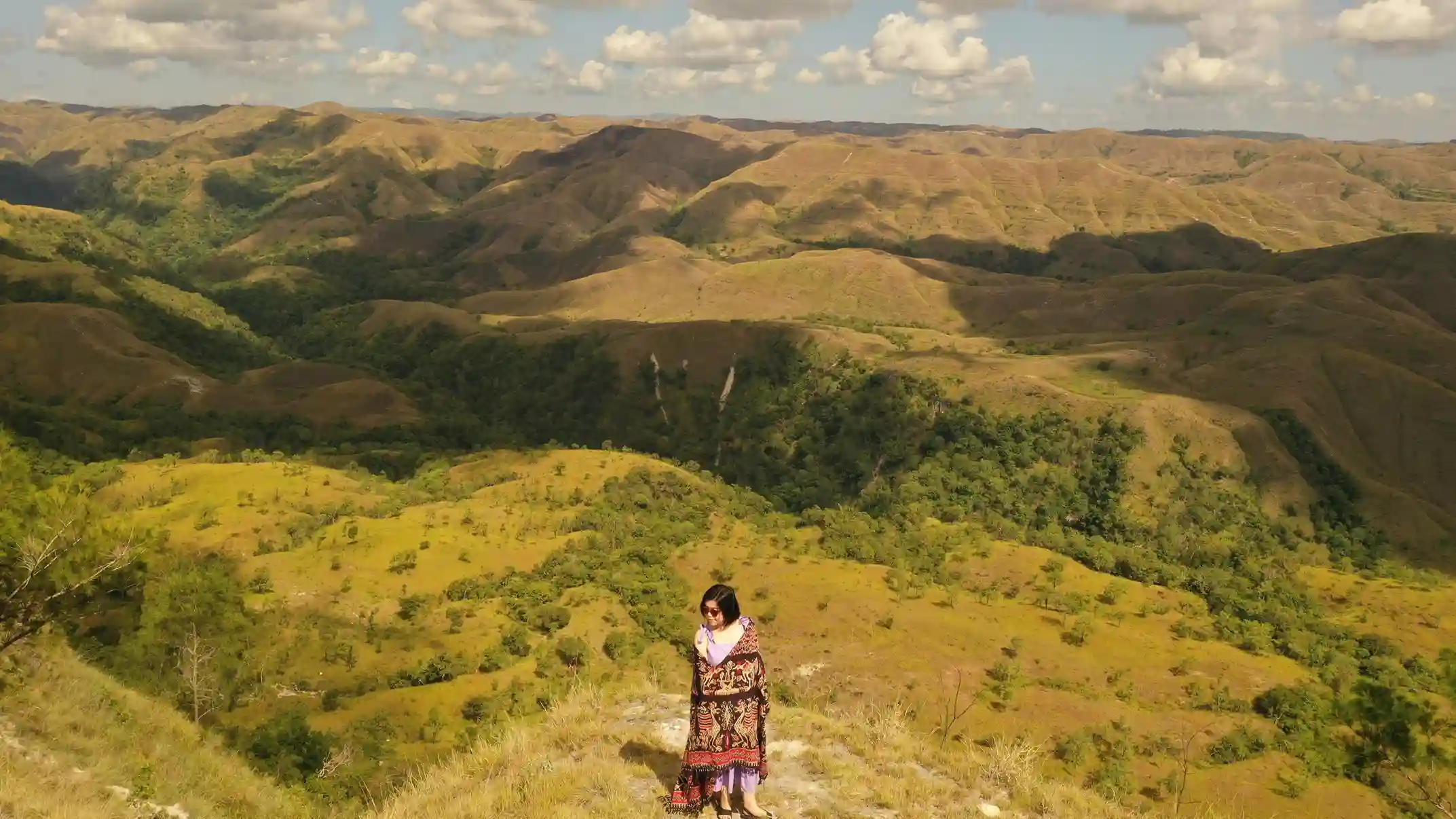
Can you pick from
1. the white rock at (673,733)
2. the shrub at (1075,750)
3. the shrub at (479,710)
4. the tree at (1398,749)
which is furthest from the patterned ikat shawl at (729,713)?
the tree at (1398,749)

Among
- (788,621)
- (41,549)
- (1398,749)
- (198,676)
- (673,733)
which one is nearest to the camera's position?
(673,733)

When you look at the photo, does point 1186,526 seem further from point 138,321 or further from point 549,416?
point 138,321

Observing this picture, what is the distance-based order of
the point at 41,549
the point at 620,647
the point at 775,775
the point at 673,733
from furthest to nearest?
the point at 620,647 → the point at 41,549 → the point at 673,733 → the point at 775,775

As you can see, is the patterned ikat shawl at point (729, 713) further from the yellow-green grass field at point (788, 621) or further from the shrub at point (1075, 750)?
the shrub at point (1075, 750)

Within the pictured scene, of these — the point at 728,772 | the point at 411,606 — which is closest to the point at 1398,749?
the point at 728,772

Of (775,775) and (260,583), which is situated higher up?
(775,775)

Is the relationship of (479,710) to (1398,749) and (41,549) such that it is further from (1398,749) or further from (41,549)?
(1398,749)

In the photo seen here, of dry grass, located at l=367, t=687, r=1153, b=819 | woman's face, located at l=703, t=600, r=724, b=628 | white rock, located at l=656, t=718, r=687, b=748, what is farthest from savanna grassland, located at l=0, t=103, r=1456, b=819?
woman's face, located at l=703, t=600, r=724, b=628
